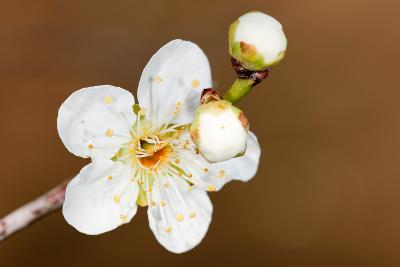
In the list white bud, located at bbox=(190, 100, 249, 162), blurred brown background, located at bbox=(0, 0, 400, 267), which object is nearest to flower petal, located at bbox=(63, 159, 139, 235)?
white bud, located at bbox=(190, 100, 249, 162)

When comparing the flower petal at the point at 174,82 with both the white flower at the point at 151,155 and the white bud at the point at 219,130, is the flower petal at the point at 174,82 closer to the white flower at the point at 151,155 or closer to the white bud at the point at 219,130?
the white flower at the point at 151,155

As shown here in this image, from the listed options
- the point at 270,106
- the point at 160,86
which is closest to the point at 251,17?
the point at 160,86

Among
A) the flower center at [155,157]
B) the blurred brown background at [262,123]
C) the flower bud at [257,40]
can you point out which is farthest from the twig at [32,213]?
the blurred brown background at [262,123]

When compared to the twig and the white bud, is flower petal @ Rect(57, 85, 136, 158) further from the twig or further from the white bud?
the white bud

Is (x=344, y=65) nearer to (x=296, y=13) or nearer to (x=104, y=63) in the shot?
(x=296, y=13)

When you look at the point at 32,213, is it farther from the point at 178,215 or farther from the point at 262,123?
the point at 262,123

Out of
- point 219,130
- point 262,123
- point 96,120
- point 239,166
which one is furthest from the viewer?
point 262,123

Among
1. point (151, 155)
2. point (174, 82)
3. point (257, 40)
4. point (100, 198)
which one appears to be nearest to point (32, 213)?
point (100, 198)
